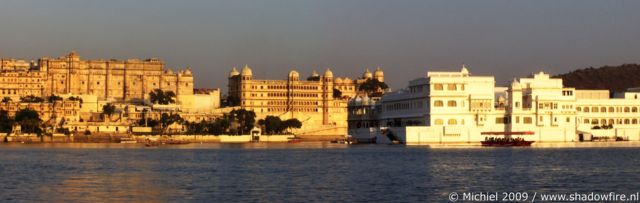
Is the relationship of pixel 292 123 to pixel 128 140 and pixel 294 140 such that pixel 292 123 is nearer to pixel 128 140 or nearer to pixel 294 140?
pixel 294 140

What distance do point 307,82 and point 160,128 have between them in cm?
2995

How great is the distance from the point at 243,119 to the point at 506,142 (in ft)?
177

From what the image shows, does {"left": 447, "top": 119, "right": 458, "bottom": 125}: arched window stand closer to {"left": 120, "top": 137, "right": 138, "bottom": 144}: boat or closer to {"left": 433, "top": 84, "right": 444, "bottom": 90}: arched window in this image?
{"left": 433, "top": 84, "right": 444, "bottom": 90}: arched window

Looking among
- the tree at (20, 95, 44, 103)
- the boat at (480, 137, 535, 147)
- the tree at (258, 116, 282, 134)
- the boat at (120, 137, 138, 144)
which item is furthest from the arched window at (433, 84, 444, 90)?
the tree at (20, 95, 44, 103)

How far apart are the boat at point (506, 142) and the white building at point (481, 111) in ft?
14.3

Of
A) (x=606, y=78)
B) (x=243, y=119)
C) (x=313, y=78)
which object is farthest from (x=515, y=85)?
(x=606, y=78)

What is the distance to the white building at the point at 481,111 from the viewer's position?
101125 millimetres

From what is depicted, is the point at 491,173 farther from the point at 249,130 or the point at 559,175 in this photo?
the point at 249,130

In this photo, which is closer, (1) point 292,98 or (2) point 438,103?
(2) point 438,103

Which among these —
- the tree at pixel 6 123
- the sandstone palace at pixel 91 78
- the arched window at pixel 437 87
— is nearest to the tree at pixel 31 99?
the sandstone palace at pixel 91 78

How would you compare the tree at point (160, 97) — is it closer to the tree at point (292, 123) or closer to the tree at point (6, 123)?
the tree at point (292, 123)

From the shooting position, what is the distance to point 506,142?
312 ft

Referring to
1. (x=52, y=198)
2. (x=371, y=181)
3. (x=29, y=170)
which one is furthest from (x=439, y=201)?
(x=29, y=170)

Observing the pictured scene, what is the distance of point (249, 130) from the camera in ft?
466
